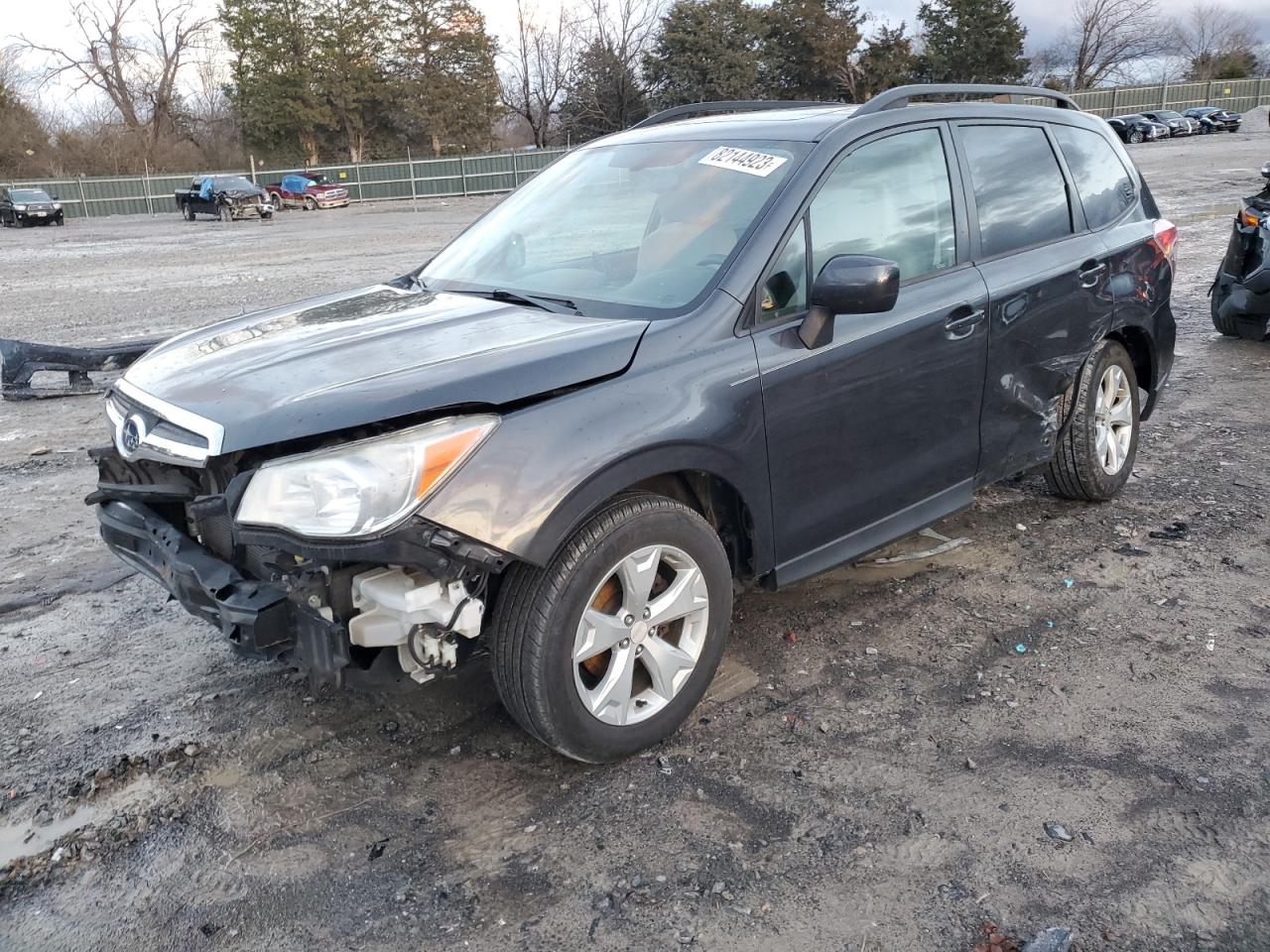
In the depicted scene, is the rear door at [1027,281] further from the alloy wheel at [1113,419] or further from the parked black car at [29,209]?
the parked black car at [29,209]

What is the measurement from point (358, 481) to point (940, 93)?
2.97 m

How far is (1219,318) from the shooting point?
28.8 feet

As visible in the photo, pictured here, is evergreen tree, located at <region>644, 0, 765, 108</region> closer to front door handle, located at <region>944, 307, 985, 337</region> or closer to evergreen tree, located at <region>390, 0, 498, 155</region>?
evergreen tree, located at <region>390, 0, 498, 155</region>

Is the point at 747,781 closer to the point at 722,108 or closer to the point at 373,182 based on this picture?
the point at 722,108

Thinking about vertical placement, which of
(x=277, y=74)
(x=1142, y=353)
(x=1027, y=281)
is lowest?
(x=1142, y=353)

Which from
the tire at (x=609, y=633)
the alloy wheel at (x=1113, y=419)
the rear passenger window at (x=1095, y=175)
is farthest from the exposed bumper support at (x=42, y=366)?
the alloy wheel at (x=1113, y=419)

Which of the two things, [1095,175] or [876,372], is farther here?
[1095,175]

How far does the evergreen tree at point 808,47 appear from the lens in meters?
60.4

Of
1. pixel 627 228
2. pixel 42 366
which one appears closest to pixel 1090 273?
pixel 627 228

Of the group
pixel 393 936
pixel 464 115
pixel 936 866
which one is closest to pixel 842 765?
pixel 936 866

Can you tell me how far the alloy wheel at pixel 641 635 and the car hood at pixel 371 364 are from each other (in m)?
0.61

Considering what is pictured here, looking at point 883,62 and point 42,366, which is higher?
point 883,62

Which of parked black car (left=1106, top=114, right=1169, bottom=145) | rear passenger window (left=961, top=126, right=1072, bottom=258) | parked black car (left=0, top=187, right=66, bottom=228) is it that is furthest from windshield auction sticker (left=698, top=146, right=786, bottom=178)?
parked black car (left=1106, top=114, right=1169, bottom=145)

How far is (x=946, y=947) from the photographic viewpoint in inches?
96.2
